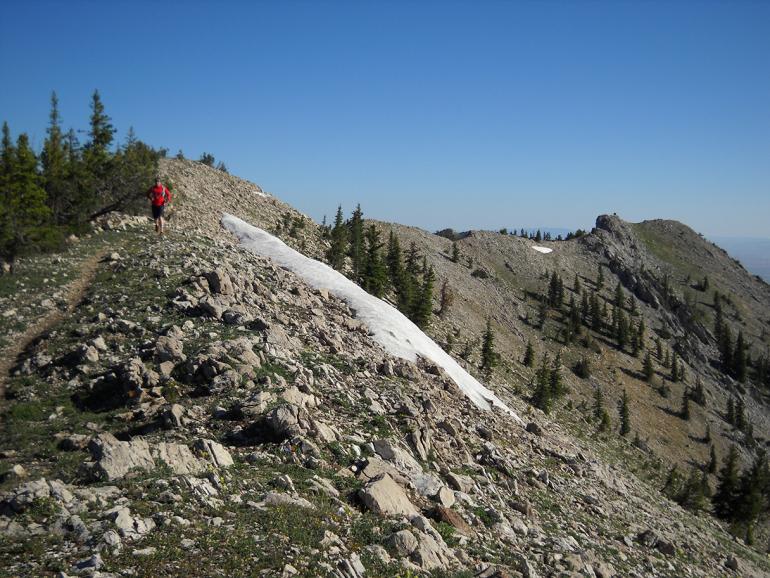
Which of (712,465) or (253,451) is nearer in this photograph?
(253,451)

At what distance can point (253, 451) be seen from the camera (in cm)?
1432

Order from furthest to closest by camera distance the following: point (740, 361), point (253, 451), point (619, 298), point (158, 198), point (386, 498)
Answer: point (619, 298) → point (740, 361) → point (158, 198) → point (253, 451) → point (386, 498)

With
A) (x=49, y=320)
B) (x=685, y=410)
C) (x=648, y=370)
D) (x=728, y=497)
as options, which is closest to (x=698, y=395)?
(x=648, y=370)

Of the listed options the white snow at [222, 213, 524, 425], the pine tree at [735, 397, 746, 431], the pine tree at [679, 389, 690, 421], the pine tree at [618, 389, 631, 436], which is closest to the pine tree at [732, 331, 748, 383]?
the pine tree at [735, 397, 746, 431]

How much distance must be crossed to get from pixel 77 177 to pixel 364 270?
27.9 metres

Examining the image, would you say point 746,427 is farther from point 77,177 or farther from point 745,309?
point 77,177

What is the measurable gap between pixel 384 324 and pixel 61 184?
85.5 feet

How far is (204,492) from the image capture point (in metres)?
11.7

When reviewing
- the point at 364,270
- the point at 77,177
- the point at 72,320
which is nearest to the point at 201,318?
the point at 72,320

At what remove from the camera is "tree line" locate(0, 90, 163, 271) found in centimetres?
2991

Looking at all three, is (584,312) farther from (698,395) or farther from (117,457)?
(117,457)

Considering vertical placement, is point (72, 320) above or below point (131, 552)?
above

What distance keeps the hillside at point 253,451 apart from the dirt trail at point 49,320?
15 cm

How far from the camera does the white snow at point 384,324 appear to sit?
30109mm
